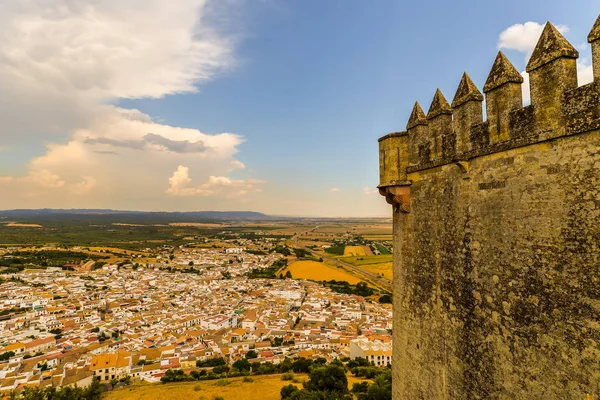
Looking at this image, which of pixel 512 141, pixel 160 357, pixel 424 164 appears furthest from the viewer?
pixel 160 357

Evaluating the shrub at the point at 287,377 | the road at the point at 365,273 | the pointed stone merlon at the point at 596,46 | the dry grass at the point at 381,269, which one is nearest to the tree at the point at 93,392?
the shrub at the point at 287,377

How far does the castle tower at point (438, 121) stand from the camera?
4668 millimetres

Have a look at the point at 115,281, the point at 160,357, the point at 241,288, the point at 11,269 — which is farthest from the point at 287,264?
the point at 11,269

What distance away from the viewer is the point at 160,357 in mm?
38312

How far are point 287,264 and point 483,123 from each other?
91011 millimetres

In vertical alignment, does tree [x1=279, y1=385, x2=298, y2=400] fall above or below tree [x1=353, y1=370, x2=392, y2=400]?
below

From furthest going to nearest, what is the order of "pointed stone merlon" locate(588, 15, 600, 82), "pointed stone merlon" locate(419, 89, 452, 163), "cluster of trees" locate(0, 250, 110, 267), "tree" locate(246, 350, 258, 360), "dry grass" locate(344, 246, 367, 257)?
"dry grass" locate(344, 246, 367, 257) → "cluster of trees" locate(0, 250, 110, 267) → "tree" locate(246, 350, 258, 360) → "pointed stone merlon" locate(419, 89, 452, 163) → "pointed stone merlon" locate(588, 15, 600, 82)

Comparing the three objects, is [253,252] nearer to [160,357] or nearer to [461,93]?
[160,357]

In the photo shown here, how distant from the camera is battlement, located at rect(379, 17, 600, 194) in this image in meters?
3.02

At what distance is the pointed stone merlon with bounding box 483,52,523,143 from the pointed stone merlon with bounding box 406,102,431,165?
113 cm

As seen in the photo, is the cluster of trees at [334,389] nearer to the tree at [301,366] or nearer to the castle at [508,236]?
the tree at [301,366]

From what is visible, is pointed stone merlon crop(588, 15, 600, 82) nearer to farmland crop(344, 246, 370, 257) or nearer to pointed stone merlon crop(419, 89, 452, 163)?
pointed stone merlon crop(419, 89, 452, 163)

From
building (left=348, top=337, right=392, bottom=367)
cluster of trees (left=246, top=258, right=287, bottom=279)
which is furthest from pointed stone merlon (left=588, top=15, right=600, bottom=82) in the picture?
cluster of trees (left=246, top=258, right=287, bottom=279)

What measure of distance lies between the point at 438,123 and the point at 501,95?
1037 millimetres
